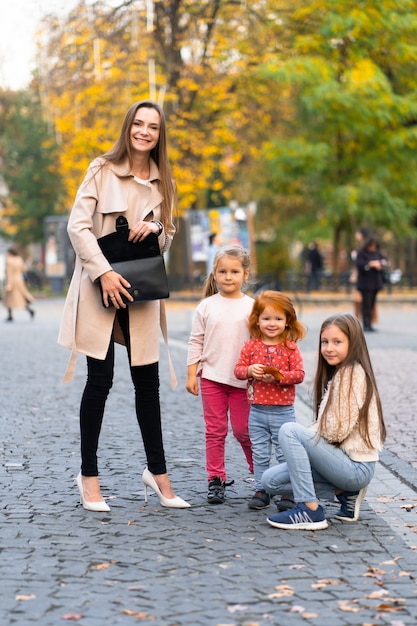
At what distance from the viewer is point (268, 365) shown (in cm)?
583

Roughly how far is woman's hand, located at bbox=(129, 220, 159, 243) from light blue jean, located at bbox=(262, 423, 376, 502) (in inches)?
42.8

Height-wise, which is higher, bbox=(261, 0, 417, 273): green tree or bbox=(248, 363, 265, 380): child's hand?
bbox=(261, 0, 417, 273): green tree

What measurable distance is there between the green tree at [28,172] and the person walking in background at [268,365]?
1845 inches

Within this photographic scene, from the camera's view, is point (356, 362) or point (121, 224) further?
point (121, 224)

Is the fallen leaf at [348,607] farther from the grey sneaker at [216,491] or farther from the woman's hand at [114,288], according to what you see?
the woman's hand at [114,288]

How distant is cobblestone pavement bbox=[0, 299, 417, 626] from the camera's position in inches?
163

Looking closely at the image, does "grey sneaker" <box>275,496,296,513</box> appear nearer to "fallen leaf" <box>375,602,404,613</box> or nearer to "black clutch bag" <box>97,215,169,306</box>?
"black clutch bag" <box>97,215,169,306</box>

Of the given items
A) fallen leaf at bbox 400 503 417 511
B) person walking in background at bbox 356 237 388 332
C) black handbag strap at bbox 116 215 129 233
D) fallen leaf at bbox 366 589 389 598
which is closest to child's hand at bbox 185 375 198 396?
black handbag strap at bbox 116 215 129 233

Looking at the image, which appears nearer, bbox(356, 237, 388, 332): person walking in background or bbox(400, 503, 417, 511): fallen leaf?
bbox(400, 503, 417, 511): fallen leaf

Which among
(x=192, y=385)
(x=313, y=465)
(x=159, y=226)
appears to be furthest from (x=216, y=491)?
(x=159, y=226)

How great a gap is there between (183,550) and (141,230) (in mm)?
1532

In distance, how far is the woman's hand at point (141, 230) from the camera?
567 cm

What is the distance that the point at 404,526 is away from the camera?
554cm

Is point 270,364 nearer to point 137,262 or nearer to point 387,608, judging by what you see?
point 137,262
